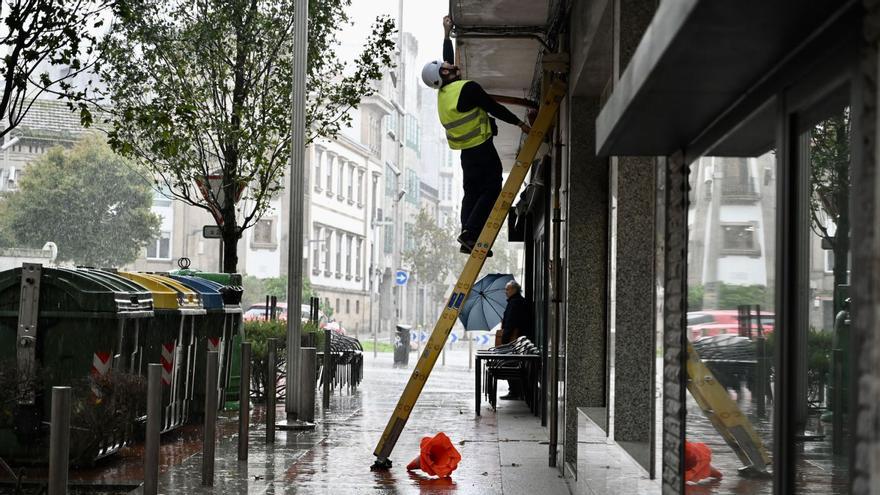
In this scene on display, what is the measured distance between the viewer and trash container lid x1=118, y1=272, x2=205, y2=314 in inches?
511

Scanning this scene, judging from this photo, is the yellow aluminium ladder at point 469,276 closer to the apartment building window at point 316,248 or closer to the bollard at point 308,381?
the bollard at point 308,381

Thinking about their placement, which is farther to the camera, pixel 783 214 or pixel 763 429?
pixel 763 429

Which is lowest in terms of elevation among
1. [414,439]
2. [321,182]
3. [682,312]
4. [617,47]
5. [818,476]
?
[414,439]

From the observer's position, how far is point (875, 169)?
230 centimetres

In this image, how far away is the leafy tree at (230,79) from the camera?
19672 mm

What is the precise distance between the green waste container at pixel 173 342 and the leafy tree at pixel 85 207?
51.4 metres

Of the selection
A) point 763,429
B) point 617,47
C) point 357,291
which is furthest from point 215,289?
point 357,291

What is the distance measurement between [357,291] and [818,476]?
7776 cm

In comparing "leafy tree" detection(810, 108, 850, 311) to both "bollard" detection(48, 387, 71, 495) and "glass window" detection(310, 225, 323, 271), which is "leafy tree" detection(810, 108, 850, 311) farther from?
"glass window" detection(310, 225, 323, 271)

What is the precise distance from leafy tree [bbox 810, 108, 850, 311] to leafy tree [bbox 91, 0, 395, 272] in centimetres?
1674

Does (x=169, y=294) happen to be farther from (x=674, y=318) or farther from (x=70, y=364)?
(x=674, y=318)

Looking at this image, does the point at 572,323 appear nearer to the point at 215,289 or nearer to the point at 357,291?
the point at 215,289

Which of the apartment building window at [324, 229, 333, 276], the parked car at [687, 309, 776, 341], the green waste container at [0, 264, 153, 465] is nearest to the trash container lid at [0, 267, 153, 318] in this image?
the green waste container at [0, 264, 153, 465]

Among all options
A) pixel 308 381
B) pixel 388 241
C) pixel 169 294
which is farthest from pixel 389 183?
pixel 169 294
